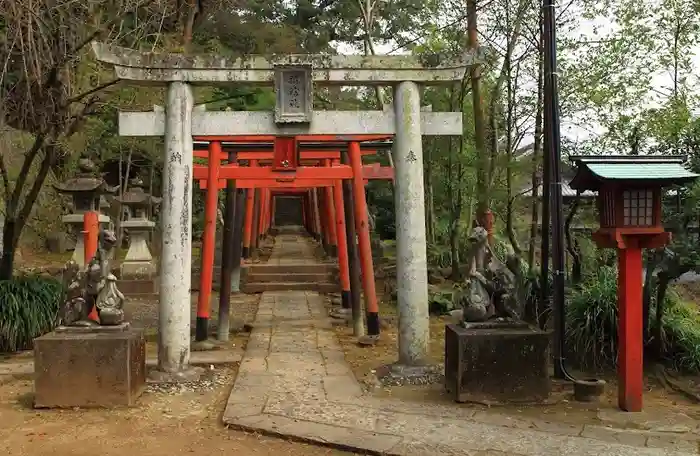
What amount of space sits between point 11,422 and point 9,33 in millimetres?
4294

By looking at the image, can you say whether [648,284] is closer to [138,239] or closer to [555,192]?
[555,192]

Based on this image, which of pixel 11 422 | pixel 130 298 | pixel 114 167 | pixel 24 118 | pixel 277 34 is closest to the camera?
pixel 11 422

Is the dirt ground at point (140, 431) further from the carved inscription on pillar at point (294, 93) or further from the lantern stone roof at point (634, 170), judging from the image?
the lantern stone roof at point (634, 170)

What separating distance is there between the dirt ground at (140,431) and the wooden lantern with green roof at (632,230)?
2.88 metres

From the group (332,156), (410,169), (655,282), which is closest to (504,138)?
(332,156)

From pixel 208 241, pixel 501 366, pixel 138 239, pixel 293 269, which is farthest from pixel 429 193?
pixel 501 366

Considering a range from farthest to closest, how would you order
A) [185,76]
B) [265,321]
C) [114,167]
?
[114,167], [265,321], [185,76]

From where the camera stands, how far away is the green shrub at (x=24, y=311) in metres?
8.80

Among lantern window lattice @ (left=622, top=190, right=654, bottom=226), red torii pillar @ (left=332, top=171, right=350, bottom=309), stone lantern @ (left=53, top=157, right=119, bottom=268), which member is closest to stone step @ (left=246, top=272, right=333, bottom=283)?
stone lantern @ (left=53, top=157, right=119, bottom=268)

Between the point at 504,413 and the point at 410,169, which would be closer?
the point at 504,413

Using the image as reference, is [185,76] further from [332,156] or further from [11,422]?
[332,156]

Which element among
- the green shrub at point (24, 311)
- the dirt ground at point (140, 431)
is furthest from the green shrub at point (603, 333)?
the green shrub at point (24, 311)

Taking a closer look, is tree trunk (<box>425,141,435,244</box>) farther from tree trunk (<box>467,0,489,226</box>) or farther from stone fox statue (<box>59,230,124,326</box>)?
stone fox statue (<box>59,230,124,326</box>)

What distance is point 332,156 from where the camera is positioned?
40.7ft
